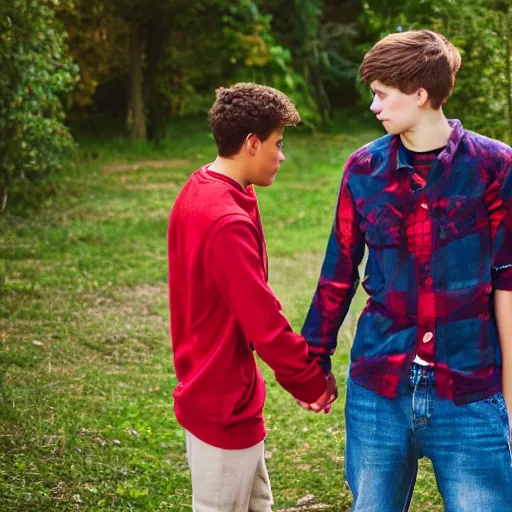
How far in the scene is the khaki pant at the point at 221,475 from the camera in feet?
9.83

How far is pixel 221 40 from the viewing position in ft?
62.8

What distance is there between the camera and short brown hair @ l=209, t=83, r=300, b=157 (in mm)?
2990

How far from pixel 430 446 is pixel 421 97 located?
0.96 metres

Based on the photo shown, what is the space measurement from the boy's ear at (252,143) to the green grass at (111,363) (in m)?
2.04

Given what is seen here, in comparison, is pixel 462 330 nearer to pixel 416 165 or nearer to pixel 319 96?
pixel 416 165

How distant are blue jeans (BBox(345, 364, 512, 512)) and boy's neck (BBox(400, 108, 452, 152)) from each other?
24.4 inches

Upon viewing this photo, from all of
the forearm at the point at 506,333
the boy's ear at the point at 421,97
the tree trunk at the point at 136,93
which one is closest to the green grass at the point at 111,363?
the forearm at the point at 506,333

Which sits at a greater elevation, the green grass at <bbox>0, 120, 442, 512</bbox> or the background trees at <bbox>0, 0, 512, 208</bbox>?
the background trees at <bbox>0, 0, 512, 208</bbox>

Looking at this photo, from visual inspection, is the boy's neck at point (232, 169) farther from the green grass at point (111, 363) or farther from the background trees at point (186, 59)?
the background trees at point (186, 59)

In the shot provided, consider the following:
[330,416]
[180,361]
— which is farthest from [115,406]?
[180,361]

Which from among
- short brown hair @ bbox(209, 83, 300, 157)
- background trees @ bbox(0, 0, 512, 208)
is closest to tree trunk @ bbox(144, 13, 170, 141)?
background trees @ bbox(0, 0, 512, 208)

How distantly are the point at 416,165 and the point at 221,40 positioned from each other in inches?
667

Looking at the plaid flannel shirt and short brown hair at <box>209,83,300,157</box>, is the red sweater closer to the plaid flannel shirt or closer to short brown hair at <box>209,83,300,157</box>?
short brown hair at <box>209,83,300,157</box>

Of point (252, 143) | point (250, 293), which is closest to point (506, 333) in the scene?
point (250, 293)
